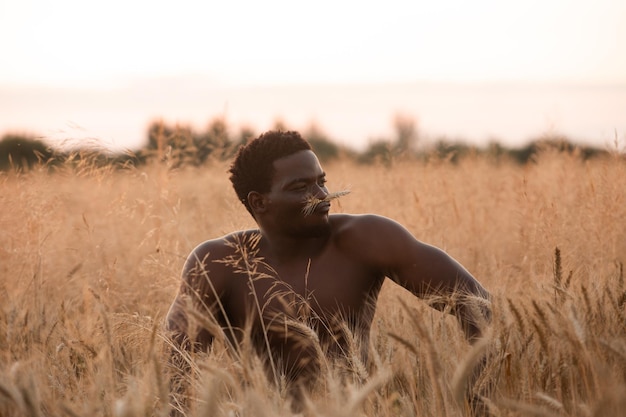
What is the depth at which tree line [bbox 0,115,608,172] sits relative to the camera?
13.8 ft

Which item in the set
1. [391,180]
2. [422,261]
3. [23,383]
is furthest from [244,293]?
[391,180]

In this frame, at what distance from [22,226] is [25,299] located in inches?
22.0

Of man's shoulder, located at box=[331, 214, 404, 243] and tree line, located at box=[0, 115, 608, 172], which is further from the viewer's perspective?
tree line, located at box=[0, 115, 608, 172]

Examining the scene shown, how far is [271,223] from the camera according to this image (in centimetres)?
335

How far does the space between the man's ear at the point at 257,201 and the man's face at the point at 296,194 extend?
1.8 inches

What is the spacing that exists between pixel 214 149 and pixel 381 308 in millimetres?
2672

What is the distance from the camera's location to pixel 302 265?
11.0 feet

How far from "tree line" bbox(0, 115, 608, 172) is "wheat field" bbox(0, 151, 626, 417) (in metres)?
0.15

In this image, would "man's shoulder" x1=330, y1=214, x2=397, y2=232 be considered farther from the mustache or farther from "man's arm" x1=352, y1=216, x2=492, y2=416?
the mustache

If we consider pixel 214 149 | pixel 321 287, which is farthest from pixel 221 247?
pixel 214 149

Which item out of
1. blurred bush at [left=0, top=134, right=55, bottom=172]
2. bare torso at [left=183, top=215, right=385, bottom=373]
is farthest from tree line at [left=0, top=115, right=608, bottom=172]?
bare torso at [left=183, top=215, right=385, bottom=373]

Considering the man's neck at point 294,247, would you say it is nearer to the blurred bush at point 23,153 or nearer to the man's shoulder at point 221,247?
the man's shoulder at point 221,247

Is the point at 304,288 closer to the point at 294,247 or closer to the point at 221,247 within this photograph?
the point at 294,247

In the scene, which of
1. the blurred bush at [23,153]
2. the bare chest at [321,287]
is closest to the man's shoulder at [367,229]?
the bare chest at [321,287]
